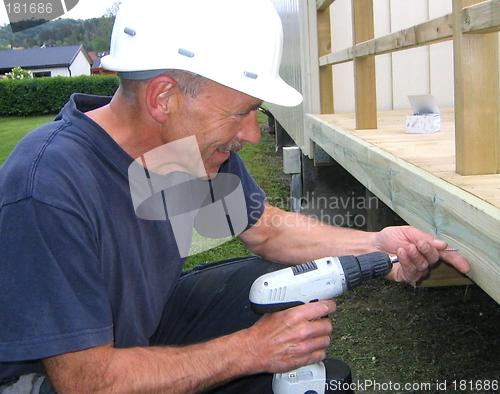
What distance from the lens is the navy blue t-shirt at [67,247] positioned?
147 cm

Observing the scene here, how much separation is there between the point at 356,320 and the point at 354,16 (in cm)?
169

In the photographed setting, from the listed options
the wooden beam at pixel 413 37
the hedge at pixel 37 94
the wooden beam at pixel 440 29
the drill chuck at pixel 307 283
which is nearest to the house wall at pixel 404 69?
the wooden beam at pixel 413 37

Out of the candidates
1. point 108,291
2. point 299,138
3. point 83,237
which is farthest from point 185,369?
point 299,138

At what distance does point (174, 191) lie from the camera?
222 centimetres

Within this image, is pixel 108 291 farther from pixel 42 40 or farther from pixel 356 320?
pixel 42 40

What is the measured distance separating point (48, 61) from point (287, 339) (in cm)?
5846

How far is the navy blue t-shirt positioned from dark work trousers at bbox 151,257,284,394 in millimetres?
426

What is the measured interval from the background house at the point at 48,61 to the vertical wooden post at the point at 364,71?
2128 inches

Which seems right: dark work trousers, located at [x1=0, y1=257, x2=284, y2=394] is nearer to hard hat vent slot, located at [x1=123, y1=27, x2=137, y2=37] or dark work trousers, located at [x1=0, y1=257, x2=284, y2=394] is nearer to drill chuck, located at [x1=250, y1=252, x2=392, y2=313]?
drill chuck, located at [x1=250, y1=252, x2=392, y2=313]

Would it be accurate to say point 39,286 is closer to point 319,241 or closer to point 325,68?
point 319,241

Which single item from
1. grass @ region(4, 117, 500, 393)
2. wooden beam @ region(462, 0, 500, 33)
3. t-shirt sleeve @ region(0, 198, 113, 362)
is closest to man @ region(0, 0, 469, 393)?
t-shirt sleeve @ region(0, 198, 113, 362)

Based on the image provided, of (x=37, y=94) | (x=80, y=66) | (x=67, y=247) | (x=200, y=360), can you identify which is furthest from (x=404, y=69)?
(x=80, y=66)

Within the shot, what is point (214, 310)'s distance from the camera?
2.34m

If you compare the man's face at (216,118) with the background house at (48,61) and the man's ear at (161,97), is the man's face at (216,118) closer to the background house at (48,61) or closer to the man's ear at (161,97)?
the man's ear at (161,97)
